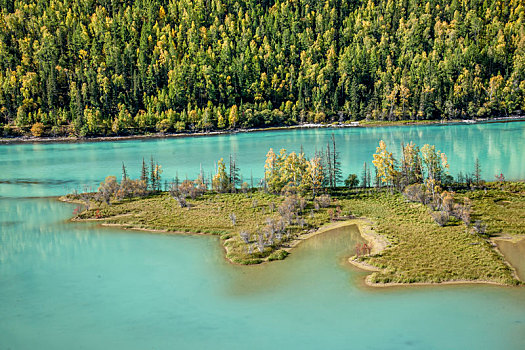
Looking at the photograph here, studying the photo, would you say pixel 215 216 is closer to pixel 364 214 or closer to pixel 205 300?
pixel 364 214

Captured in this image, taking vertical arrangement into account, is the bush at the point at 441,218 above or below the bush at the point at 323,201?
below

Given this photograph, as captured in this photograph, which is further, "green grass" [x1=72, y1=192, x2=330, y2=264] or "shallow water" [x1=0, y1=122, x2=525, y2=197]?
"shallow water" [x1=0, y1=122, x2=525, y2=197]

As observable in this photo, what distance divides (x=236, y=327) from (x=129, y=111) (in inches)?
6604

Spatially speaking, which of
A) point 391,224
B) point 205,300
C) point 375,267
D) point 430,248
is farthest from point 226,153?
point 205,300

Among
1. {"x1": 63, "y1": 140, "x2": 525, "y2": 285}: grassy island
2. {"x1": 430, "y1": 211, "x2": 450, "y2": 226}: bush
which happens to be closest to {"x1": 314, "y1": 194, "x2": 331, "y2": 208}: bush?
{"x1": 63, "y1": 140, "x2": 525, "y2": 285}: grassy island

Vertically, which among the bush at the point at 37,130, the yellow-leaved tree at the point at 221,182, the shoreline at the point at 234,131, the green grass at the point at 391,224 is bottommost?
the green grass at the point at 391,224

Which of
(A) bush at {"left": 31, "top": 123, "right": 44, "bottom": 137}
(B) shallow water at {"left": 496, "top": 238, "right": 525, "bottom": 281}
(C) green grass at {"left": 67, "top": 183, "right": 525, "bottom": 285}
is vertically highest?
(A) bush at {"left": 31, "top": 123, "right": 44, "bottom": 137}

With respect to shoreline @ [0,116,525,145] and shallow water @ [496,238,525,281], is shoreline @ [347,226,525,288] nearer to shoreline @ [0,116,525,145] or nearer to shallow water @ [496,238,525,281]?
shallow water @ [496,238,525,281]

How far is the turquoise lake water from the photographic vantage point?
29375mm

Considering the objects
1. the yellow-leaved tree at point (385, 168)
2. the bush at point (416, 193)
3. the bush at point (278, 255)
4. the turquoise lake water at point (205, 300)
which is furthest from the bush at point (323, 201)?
the bush at point (278, 255)

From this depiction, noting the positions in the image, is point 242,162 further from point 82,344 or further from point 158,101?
point 158,101

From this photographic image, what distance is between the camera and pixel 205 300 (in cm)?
3497

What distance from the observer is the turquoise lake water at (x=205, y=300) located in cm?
2938

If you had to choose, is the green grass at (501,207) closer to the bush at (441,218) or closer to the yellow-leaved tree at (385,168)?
the bush at (441,218)
